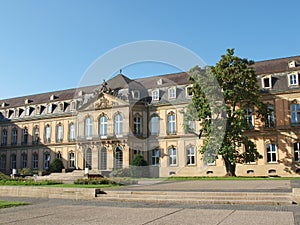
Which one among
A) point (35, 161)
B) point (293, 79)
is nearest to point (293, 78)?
point (293, 79)

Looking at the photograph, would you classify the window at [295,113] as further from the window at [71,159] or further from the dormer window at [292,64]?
the window at [71,159]

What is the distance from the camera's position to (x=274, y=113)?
35.6 m

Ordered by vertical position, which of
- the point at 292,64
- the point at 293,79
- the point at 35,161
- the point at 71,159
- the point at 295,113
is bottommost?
the point at 35,161

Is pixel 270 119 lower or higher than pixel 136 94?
lower

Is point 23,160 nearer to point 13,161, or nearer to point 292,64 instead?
point 13,161

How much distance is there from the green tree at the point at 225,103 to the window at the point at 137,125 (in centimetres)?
1051

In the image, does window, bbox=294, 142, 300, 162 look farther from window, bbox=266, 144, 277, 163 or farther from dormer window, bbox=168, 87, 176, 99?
dormer window, bbox=168, 87, 176, 99

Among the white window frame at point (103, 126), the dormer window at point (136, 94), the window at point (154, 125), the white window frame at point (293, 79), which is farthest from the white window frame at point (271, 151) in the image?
the white window frame at point (103, 126)

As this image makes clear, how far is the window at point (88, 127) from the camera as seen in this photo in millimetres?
43406

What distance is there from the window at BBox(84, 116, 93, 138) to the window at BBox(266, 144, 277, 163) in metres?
21.1

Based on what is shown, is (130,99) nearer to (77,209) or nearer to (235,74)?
(235,74)

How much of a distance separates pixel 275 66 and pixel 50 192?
30.8 meters

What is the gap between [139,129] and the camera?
41469 millimetres

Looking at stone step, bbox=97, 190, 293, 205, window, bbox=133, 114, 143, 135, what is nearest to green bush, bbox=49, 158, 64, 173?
window, bbox=133, 114, 143, 135
